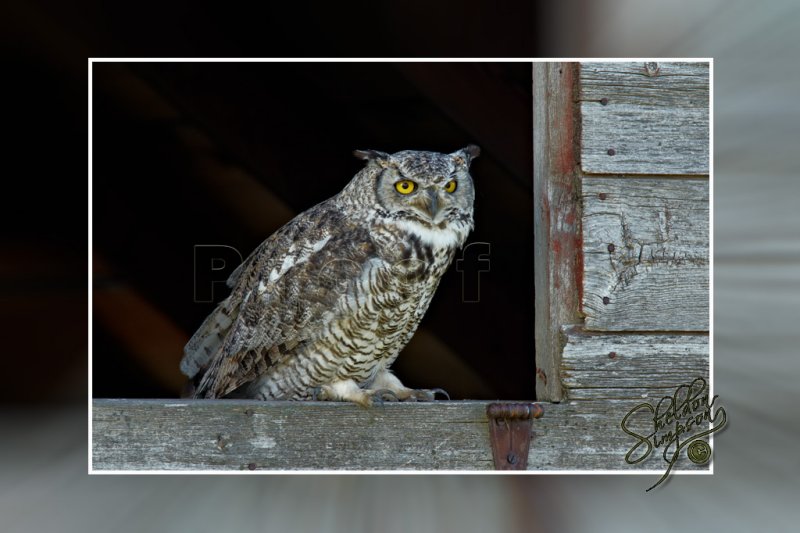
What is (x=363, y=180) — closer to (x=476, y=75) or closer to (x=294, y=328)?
(x=294, y=328)

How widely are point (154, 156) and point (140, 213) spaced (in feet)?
0.75

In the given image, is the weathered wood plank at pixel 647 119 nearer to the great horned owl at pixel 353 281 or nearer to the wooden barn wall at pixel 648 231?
the wooden barn wall at pixel 648 231

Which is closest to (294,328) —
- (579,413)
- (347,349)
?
(347,349)

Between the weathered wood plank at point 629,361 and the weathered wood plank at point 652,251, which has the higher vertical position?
the weathered wood plank at point 652,251

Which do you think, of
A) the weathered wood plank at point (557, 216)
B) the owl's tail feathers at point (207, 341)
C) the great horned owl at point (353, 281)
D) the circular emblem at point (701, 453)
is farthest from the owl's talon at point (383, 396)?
the circular emblem at point (701, 453)

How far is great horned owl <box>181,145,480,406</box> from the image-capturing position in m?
2.40

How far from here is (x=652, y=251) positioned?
7.80 ft

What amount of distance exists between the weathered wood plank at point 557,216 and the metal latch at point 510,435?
10 cm

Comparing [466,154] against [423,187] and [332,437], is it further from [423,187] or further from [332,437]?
[332,437]

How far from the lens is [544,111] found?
8.10 feet

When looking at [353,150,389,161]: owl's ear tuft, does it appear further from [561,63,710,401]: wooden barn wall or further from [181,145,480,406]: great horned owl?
[561,63,710,401]: wooden barn wall

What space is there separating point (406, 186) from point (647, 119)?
70cm

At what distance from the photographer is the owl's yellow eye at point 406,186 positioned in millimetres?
2400
